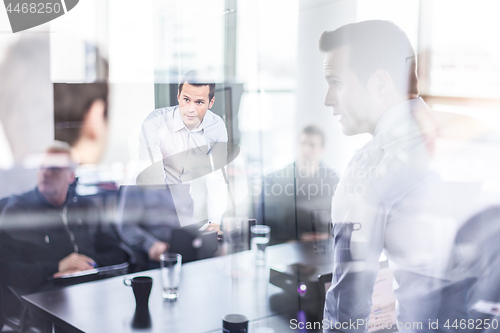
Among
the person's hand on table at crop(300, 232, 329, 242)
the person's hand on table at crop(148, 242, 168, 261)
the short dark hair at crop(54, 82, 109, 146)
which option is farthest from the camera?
the person's hand on table at crop(300, 232, 329, 242)

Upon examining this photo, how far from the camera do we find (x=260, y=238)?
0.90 metres

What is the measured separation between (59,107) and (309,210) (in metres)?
0.58

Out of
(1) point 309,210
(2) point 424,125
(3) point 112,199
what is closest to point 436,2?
(2) point 424,125

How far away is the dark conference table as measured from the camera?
78 cm

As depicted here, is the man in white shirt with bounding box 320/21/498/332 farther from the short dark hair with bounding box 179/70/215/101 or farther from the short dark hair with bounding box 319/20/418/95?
the short dark hair with bounding box 179/70/215/101

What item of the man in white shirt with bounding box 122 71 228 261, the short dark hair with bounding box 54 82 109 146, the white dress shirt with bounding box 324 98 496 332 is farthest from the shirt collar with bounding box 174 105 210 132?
the white dress shirt with bounding box 324 98 496 332

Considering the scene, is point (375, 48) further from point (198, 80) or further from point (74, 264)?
point (74, 264)

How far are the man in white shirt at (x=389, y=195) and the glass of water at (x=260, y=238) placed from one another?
166mm

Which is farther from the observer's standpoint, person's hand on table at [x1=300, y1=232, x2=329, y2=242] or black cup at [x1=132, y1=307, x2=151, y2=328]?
person's hand on table at [x1=300, y1=232, x2=329, y2=242]

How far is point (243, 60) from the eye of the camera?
2.71 feet

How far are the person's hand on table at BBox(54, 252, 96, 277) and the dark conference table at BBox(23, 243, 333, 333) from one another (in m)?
0.04

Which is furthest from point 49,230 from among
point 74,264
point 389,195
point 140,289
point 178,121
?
point 389,195

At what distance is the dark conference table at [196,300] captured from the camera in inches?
30.5

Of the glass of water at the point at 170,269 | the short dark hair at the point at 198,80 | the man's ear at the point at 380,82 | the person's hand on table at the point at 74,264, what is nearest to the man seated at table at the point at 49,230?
the person's hand on table at the point at 74,264
